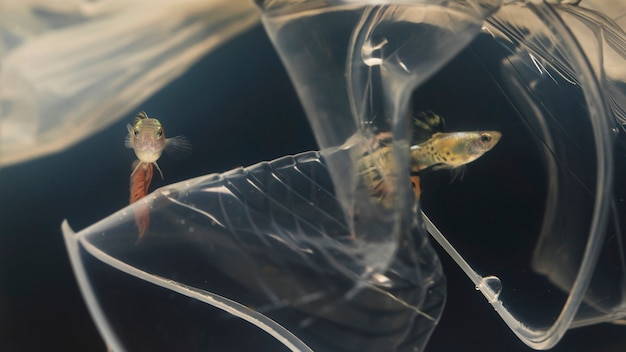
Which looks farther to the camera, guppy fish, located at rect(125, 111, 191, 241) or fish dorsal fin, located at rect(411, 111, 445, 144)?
fish dorsal fin, located at rect(411, 111, 445, 144)

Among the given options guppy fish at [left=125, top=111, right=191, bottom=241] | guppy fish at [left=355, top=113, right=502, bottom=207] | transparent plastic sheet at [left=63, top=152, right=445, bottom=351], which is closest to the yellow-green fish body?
guppy fish at [left=355, top=113, right=502, bottom=207]

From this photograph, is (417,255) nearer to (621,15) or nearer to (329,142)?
(329,142)

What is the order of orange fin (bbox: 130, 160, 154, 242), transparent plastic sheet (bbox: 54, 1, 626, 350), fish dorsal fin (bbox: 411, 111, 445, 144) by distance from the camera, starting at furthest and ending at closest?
fish dorsal fin (bbox: 411, 111, 445, 144), orange fin (bbox: 130, 160, 154, 242), transparent plastic sheet (bbox: 54, 1, 626, 350)

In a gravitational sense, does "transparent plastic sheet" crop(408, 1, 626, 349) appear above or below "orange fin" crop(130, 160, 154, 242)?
below

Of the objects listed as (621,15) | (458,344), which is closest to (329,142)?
(458,344)

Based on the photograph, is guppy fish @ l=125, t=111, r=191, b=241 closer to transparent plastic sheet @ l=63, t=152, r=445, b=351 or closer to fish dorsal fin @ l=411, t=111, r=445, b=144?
transparent plastic sheet @ l=63, t=152, r=445, b=351

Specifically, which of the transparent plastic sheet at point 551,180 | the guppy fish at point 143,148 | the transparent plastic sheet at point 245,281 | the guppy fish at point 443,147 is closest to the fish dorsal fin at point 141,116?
the guppy fish at point 143,148

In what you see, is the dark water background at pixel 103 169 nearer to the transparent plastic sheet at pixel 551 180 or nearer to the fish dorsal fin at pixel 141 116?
the fish dorsal fin at pixel 141 116

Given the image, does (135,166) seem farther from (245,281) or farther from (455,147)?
(455,147)
